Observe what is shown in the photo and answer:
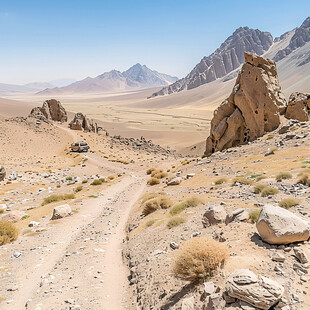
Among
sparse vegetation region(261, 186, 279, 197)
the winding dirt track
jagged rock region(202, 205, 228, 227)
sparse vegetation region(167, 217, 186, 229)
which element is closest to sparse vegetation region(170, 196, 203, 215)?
sparse vegetation region(167, 217, 186, 229)

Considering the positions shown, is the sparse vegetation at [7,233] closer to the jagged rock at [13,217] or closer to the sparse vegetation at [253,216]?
the jagged rock at [13,217]

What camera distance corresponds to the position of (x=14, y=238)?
39.5 feet

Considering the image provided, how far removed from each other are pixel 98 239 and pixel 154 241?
11.3 ft

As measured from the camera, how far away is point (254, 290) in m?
4.43

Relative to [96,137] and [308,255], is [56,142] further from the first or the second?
[308,255]

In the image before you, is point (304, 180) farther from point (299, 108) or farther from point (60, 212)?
point (299, 108)

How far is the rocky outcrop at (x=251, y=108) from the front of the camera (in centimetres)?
3006

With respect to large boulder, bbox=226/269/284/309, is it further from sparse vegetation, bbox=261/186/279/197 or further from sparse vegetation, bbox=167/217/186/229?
sparse vegetation, bbox=261/186/279/197

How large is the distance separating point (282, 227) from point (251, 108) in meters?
26.8

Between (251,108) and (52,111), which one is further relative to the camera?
(52,111)

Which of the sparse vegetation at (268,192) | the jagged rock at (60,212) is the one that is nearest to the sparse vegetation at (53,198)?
the jagged rock at (60,212)

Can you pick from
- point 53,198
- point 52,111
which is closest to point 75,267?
point 53,198

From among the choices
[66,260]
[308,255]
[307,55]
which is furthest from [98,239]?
[307,55]

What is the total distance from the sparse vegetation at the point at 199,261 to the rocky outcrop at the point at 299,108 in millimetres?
29930
